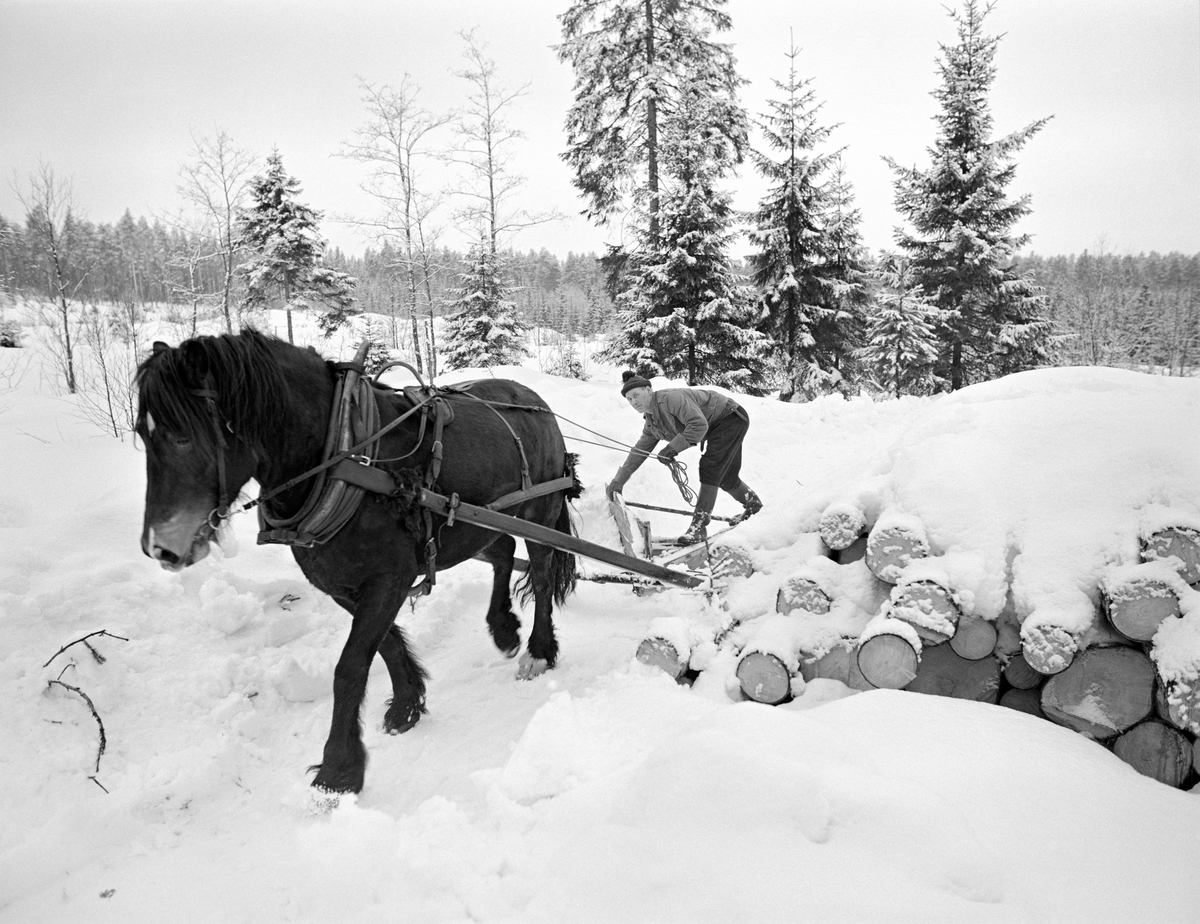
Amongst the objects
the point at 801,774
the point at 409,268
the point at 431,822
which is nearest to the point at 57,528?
the point at 431,822

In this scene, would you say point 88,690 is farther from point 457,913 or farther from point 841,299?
point 841,299

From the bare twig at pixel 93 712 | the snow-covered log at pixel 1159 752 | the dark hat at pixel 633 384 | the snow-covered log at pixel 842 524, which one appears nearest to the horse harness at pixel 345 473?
the bare twig at pixel 93 712

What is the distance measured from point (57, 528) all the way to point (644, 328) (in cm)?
1099

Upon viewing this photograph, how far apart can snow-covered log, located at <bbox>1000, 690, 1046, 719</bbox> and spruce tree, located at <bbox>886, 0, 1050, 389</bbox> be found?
1428 cm

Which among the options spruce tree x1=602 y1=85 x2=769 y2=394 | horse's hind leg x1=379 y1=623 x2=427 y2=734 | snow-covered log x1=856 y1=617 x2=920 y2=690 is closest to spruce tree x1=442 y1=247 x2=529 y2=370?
spruce tree x1=602 y1=85 x2=769 y2=394

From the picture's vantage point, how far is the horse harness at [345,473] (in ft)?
7.02

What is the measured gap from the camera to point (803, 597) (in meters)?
2.79

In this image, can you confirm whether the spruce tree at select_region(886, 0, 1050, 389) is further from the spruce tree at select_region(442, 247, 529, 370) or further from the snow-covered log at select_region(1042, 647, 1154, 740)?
the snow-covered log at select_region(1042, 647, 1154, 740)

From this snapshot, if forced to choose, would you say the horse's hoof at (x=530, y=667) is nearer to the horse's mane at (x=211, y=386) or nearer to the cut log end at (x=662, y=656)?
the cut log end at (x=662, y=656)

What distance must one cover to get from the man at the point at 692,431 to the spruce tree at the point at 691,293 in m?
7.81

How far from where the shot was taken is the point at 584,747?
226 centimetres

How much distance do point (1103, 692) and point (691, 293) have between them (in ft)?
39.2

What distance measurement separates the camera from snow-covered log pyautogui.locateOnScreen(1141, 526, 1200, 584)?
6.86 feet

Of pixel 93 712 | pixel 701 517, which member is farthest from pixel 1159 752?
pixel 93 712
